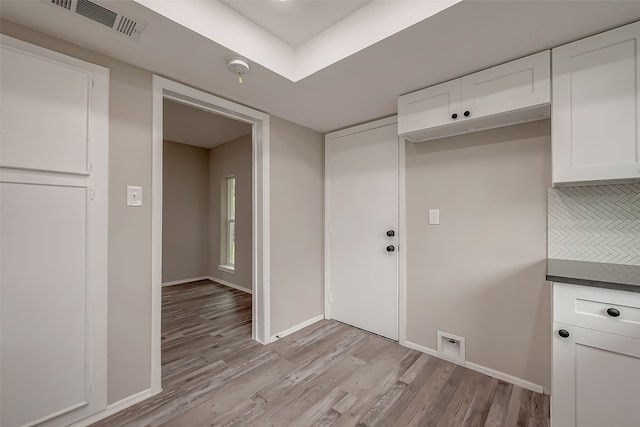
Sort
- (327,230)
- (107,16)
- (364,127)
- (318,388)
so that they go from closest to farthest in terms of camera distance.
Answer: (107,16), (318,388), (364,127), (327,230)

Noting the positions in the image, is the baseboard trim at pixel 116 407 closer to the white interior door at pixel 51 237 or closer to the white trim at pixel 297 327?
the white interior door at pixel 51 237

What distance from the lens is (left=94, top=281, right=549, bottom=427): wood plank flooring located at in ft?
5.29

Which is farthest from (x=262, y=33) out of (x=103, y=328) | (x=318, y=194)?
(x=103, y=328)

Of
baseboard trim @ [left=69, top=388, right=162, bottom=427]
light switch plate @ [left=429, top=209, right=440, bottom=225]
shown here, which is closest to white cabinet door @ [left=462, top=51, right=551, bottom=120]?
light switch plate @ [left=429, top=209, right=440, bottom=225]

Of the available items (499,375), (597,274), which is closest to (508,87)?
(597,274)

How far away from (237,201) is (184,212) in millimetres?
1185

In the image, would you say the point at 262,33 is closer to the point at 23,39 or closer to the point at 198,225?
the point at 23,39

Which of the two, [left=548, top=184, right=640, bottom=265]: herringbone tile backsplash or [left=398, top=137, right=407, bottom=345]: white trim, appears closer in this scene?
[left=548, top=184, right=640, bottom=265]: herringbone tile backsplash

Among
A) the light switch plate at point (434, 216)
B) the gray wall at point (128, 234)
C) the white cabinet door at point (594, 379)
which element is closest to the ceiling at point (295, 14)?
the gray wall at point (128, 234)

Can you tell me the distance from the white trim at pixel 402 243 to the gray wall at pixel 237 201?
2460 millimetres

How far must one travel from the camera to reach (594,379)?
1231mm

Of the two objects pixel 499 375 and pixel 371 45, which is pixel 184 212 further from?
pixel 499 375

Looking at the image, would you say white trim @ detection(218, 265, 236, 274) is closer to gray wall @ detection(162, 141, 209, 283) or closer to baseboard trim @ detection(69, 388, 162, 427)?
gray wall @ detection(162, 141, 209, 283)

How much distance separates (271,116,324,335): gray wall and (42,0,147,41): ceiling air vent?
133 cm
